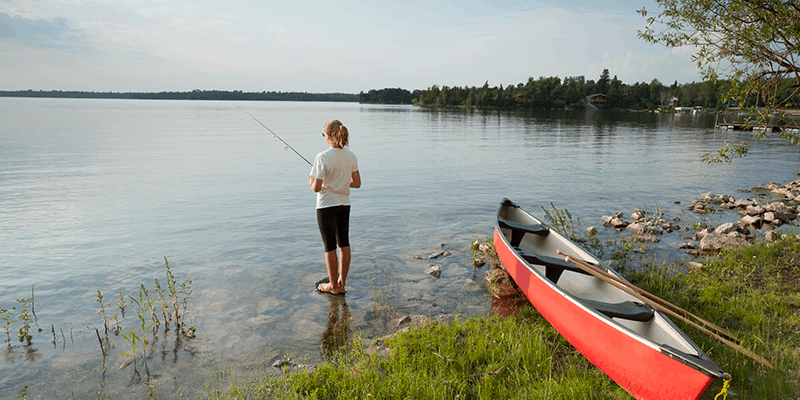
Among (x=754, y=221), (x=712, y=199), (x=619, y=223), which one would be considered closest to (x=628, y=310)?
(x=619, y=223)

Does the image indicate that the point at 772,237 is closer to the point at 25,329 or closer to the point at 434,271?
the point at 434,271

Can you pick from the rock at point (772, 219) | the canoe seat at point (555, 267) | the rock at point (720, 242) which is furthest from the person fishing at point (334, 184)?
the rock at point (772, 219)

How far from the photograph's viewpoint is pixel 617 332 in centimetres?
490

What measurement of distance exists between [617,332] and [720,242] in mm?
7192

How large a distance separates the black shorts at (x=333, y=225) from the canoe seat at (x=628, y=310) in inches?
157

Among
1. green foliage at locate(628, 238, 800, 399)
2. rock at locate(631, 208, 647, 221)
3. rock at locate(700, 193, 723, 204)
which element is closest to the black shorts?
green foliage at locate(628, 238, 800, 399)

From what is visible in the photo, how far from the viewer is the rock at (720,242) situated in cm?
970

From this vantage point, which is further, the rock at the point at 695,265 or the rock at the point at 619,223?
the rock at the point at 619,223

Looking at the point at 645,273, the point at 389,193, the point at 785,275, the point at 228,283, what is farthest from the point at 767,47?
the point at 389,193

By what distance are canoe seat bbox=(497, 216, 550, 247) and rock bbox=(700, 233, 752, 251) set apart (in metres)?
4.04

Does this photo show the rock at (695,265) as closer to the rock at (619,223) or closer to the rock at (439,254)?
the rock at (619,223)

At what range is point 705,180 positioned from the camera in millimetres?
20750

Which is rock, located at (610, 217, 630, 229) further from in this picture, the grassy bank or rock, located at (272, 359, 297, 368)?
rock, located at (272, 359, 297, 368)

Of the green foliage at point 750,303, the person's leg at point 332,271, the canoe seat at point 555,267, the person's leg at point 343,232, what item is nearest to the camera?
the green foliage at point 750,303
